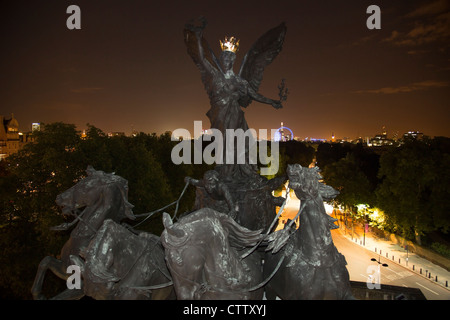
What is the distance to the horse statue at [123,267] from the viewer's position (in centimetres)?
527

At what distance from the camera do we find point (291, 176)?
5246 mm

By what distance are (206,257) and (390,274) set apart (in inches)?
860

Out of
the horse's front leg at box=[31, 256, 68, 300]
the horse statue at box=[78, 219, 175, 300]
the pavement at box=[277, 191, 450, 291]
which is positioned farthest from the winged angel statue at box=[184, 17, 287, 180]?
the pavement at box=[277, 191, 450, 291]

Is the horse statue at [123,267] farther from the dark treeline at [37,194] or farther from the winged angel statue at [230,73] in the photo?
the dark treeline at [37,194]

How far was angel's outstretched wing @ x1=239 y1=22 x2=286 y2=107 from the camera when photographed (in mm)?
8477

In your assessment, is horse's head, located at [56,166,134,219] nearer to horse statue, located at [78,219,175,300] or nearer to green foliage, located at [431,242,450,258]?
horse statue, located at [78,219,175,300]

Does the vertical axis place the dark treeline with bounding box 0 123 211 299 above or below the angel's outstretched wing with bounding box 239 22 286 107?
below

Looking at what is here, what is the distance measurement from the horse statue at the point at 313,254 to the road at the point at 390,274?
17.4 meters

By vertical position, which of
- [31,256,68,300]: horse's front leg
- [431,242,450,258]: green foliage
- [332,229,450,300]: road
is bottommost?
[332,229,450,300]: road

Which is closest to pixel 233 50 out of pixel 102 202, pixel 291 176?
pixel 291 176

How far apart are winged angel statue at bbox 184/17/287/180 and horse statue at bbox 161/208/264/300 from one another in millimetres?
3779

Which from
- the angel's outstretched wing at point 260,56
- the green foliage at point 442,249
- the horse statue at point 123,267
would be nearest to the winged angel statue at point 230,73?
the angel's outstretched wing at point 260,56

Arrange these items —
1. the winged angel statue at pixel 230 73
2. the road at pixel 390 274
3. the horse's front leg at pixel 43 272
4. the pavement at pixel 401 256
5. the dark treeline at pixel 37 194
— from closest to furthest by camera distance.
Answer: the horse's front leg at pixel 43 272 → the winged angel statue at pixel 230 73 → the dark treeline at pixel 37 194 → the road at pixel 390 274 → the pavement at pixel 401 256

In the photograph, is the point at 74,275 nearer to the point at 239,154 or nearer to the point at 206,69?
the point at 239,154
